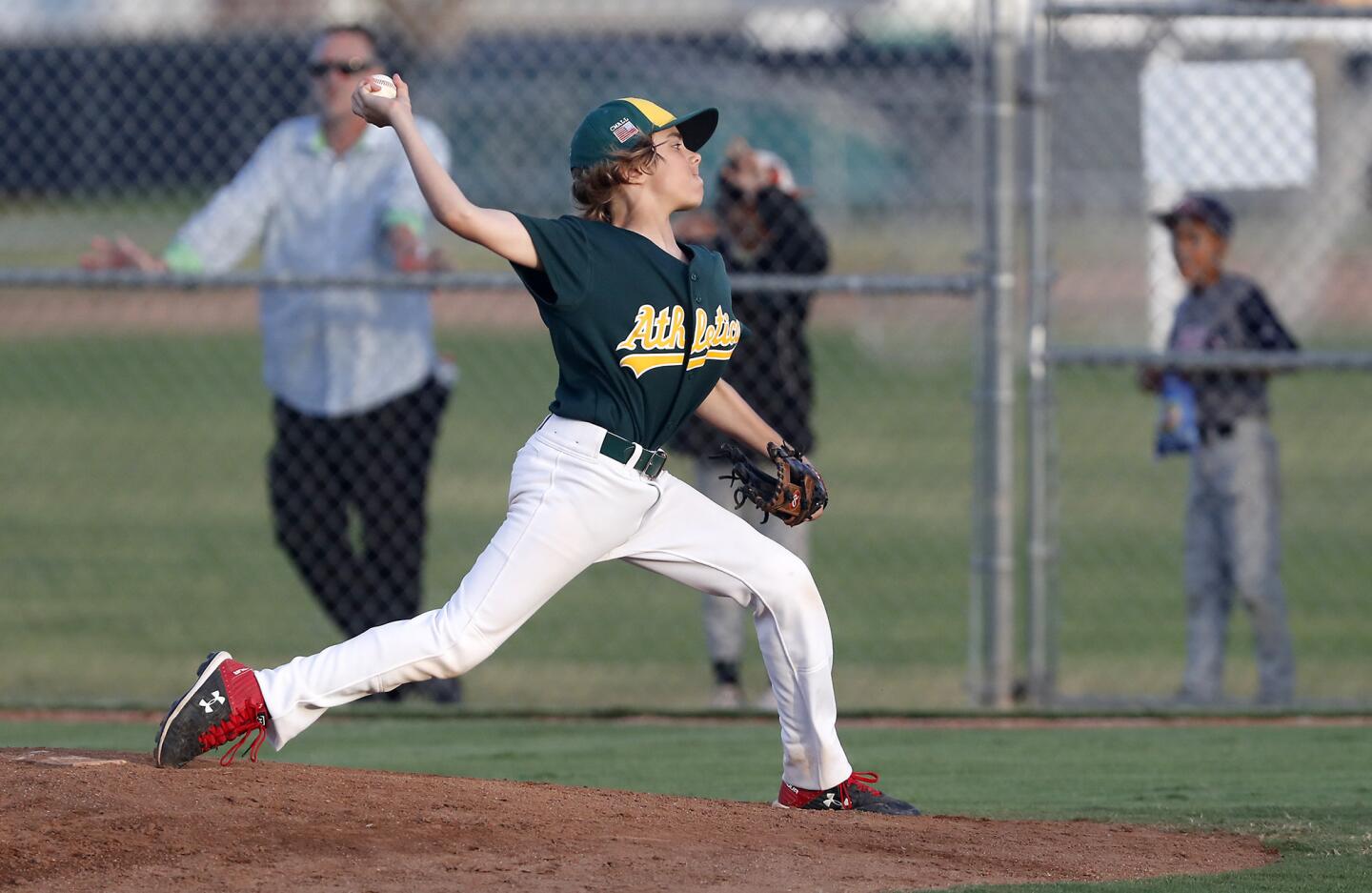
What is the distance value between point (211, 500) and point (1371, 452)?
27.9ft

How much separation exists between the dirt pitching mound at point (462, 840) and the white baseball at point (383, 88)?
1.49 metres

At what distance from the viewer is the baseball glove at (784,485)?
15.2 feet

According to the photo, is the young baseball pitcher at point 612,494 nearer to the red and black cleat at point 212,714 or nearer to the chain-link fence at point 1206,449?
the red and black cleat at point 212,714

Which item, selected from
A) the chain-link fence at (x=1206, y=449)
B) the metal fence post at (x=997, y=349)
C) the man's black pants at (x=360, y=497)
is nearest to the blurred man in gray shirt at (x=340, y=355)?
the man's black pants at (x=360, y=497)

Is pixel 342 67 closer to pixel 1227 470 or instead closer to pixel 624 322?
pixel 624 322

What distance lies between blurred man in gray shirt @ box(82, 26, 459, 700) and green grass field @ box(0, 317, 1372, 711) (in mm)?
708

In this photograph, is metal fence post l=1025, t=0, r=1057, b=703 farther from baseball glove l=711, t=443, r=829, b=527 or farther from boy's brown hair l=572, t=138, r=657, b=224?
boy's brown hair l=572, t=138, r=657, b=224

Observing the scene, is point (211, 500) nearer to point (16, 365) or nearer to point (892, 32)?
point (892, 32)

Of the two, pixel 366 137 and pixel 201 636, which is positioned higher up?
pixel 366 137

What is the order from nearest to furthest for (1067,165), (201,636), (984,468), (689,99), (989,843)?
(989,843) < (984,468) < (201,636) < (689,99) < (1067,165)

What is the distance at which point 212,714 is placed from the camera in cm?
432

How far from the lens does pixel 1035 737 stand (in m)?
6.34

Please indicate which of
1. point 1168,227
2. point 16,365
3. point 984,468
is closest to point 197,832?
point 984,468

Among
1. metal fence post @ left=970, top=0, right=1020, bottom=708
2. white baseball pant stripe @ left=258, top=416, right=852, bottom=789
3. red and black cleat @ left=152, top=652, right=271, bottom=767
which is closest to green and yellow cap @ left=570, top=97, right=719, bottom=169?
white baseball pant stripe @ left=258, top=416, right=852, bottom=789
